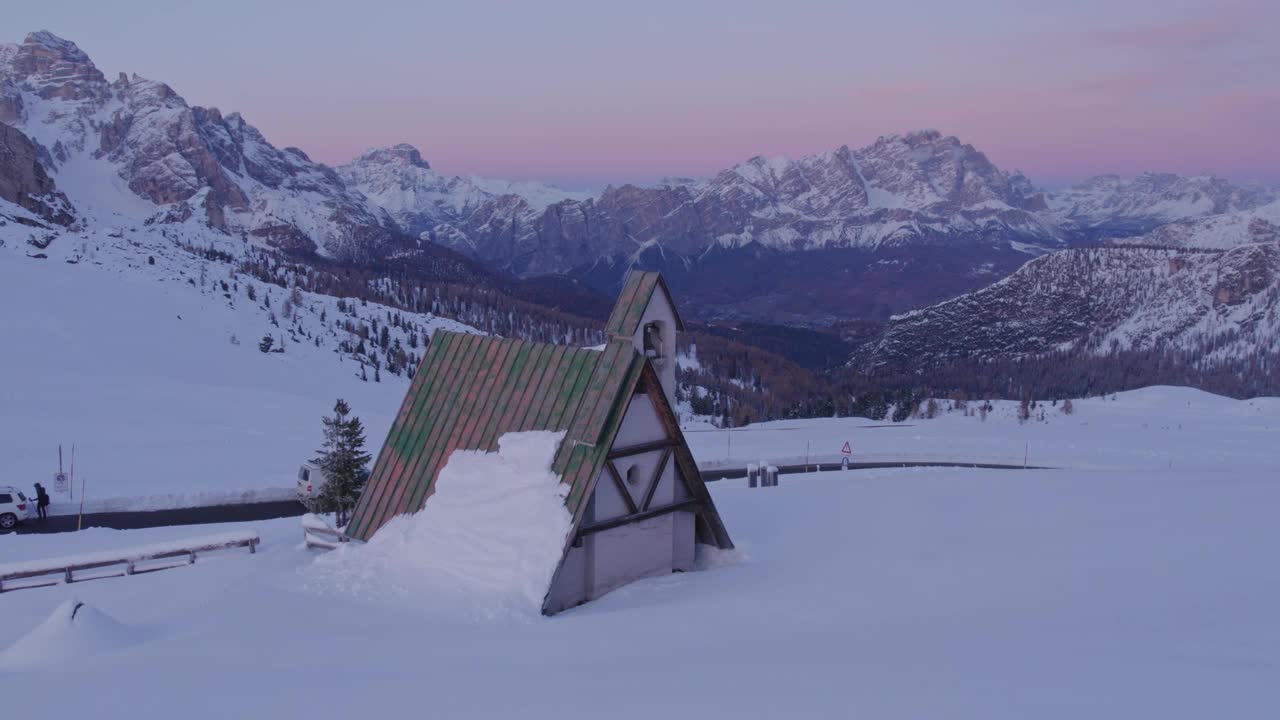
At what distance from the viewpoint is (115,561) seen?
18312mm

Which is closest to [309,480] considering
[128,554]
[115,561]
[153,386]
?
[128,554]

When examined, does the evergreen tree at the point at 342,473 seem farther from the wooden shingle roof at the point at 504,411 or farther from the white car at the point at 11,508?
the white car at the point at 11,508

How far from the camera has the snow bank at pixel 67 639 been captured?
31.6 ft

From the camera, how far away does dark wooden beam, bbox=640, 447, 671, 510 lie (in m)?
14.6

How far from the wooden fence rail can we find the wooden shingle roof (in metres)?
5.91

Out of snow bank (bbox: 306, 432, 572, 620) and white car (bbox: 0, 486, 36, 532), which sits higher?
snow bank (bbox: 306, 432, 572, 620)

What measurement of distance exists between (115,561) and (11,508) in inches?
474

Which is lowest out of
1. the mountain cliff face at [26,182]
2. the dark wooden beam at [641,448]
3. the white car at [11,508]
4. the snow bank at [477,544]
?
the white car at [11,508]

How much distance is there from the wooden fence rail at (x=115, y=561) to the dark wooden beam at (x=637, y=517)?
389 inches

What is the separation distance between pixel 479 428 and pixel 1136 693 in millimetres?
10231

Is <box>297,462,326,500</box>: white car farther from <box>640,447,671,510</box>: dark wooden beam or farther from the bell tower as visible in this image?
<box>640,447,671,510</box>: dark wooden beam

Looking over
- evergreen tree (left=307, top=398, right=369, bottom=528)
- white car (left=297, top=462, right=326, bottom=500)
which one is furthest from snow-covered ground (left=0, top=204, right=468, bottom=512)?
evergreen tree (left=307, top=398, right=369, bottom=528)

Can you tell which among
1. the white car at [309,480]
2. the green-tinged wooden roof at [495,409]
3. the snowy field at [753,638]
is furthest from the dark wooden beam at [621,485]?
the white car at [309,480]

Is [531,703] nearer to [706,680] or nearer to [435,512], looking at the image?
[706,680]
